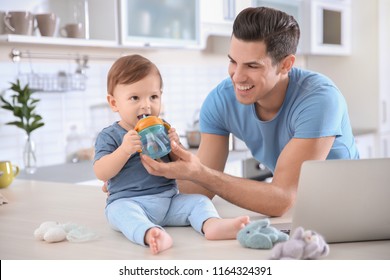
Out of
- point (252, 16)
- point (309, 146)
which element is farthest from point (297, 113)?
point (252, 16)

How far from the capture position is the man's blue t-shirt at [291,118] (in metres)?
1.76

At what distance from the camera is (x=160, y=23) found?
3.62 m

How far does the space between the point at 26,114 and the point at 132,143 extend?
186cm

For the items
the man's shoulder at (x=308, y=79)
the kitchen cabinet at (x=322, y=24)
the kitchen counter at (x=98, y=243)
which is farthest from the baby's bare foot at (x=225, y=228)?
the kitchen cabinet at (x=322, y=24)

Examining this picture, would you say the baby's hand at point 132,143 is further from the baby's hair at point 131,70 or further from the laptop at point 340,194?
the laptop at point 340,194

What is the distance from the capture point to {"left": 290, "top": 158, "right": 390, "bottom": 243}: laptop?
1.26 metres

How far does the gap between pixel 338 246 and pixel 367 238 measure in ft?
0.24

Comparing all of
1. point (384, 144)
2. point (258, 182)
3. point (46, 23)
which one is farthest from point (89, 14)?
point (384, 144)

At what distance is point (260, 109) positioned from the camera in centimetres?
199

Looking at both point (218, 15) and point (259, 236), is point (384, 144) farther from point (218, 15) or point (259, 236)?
point (259, 236)

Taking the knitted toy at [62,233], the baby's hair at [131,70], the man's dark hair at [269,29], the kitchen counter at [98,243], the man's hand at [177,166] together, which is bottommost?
the kitchen counter at [98,243]

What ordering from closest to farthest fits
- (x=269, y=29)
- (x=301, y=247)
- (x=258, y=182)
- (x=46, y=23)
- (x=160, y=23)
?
(x=301, y=247) → (x=258, y=182) → (x=269, y=29) → (x=46, y=23) → (x=160, y=23)

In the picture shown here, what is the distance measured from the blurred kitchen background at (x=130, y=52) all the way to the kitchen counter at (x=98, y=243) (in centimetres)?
134

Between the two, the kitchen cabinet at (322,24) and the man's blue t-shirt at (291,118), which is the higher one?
the kitchen cabinet at (322,24)
